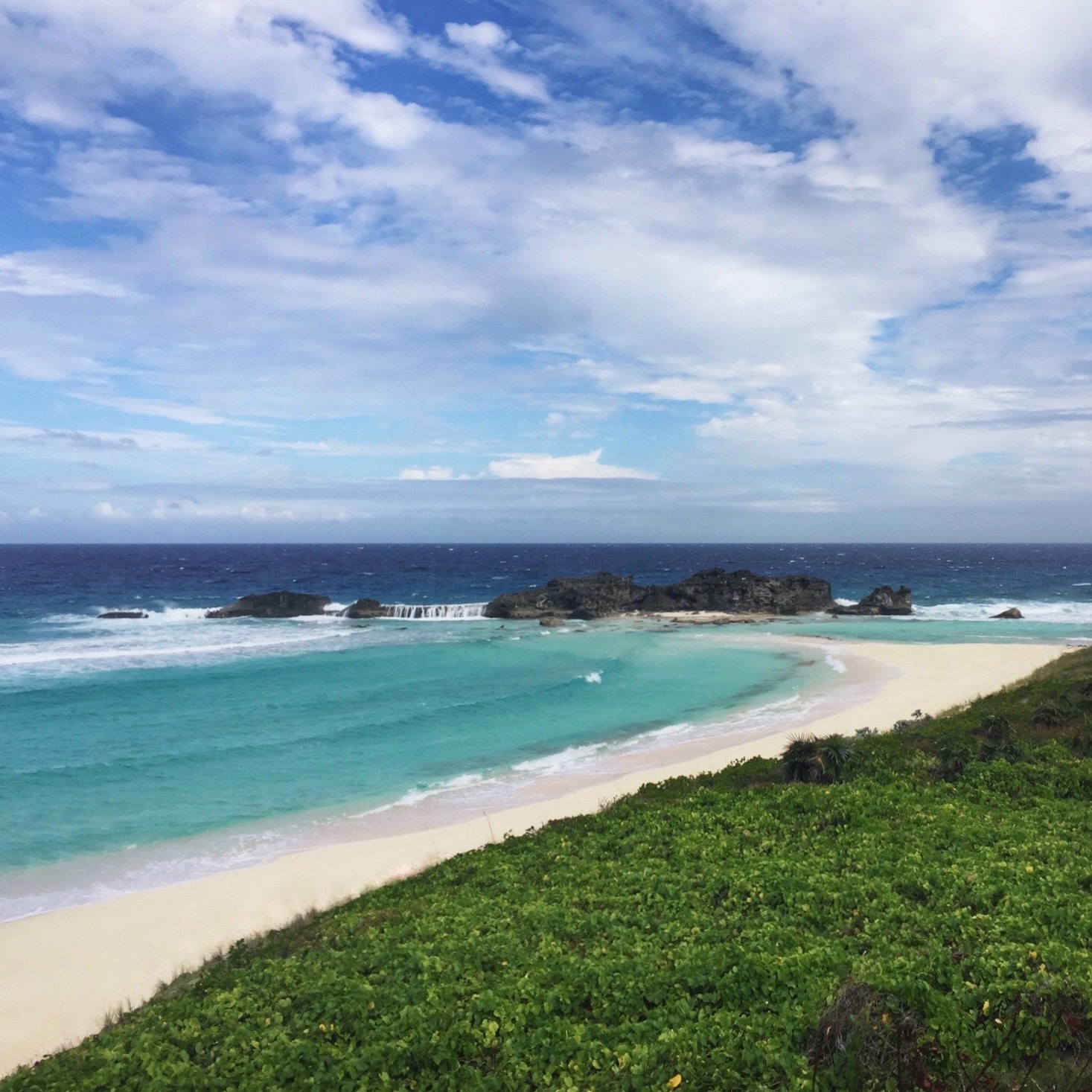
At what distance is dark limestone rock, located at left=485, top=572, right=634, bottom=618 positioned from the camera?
76562 mm

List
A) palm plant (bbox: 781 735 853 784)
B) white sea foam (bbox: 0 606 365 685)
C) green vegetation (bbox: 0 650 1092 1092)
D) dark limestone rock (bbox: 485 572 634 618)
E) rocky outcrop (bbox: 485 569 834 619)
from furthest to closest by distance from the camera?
1. rocky outcrop (bbox: 485 569 834 619)
2. dark limestone rock (bbox: 485 572 634 618)
3. white sea foam (bbox: 0 606 365 685)
4. palm plant (bbox: 781 735 853 784)
5. green vegetation (bbox: 0 650 1092 1092)

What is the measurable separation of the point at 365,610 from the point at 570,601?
64.9 feet

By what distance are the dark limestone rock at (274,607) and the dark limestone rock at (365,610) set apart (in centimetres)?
290

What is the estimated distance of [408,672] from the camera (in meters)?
45.3

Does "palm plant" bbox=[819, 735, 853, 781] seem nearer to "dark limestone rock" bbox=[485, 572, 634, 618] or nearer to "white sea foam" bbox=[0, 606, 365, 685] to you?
"white sea foam" bbox=[0, 606, 365, 685]

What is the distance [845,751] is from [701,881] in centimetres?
801

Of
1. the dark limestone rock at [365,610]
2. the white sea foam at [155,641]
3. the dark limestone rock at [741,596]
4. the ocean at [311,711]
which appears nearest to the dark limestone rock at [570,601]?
the dark limestone rock at [741,596]

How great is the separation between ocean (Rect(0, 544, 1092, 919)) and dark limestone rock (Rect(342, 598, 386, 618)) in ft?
9.73

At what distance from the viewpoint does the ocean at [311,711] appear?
21.1 m

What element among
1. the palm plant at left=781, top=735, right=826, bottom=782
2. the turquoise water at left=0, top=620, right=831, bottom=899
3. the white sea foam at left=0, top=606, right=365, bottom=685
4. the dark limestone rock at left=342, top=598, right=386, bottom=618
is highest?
the palm plant at left=781, top=735, right=826, bottom=782

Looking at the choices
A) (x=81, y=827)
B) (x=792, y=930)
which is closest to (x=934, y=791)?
(x=792, y=930)

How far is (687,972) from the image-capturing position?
899 cm

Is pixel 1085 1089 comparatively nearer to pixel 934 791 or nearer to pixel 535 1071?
pixel 535 1071

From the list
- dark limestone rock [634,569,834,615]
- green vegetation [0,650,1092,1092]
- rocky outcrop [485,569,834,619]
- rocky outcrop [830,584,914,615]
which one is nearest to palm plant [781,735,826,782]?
green vegetation [0,650,1092,1092]
